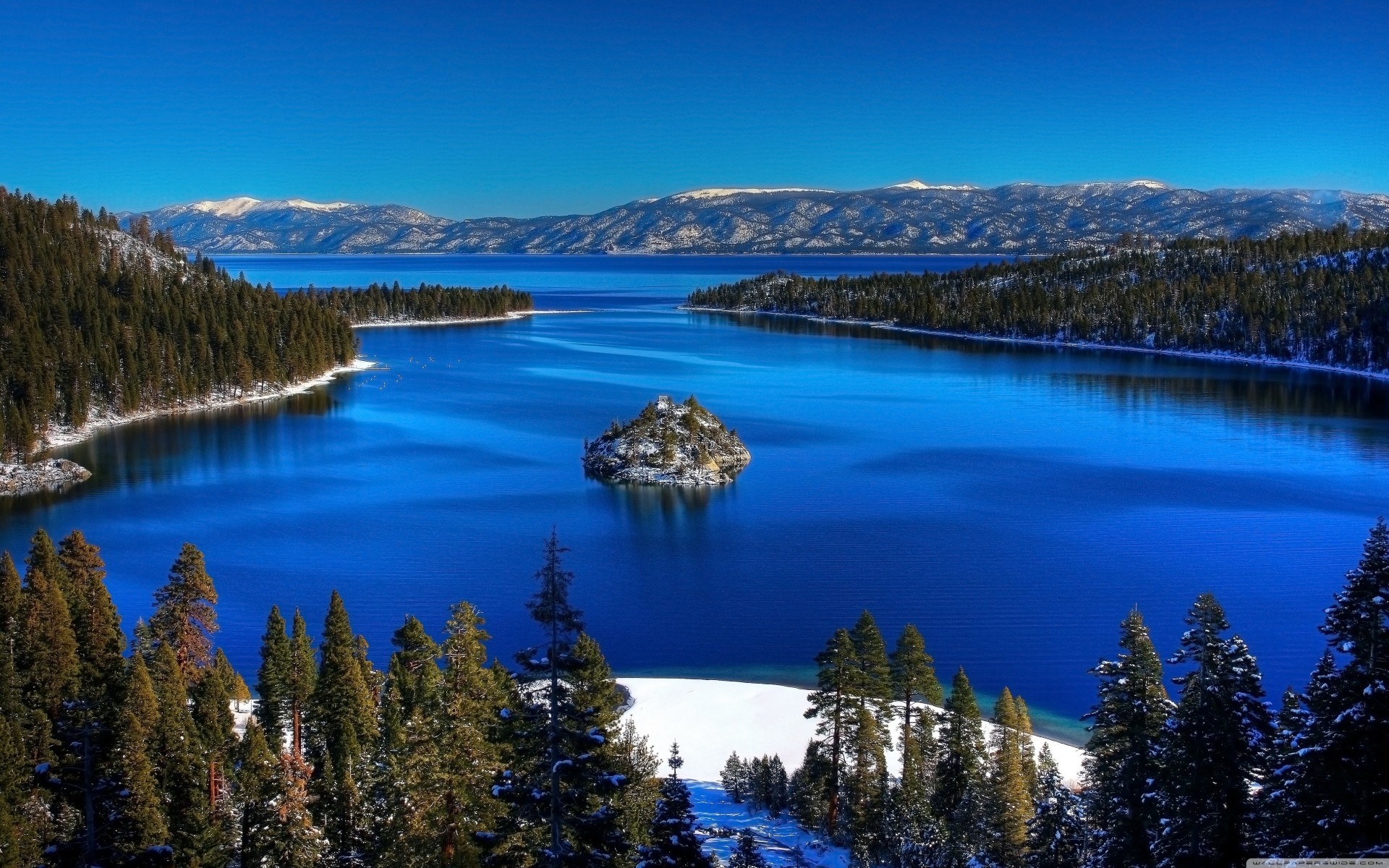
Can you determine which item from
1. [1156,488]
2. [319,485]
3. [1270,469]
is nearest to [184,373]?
[319,485]

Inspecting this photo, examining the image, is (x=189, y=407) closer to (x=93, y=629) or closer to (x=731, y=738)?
(x=93, y=629)

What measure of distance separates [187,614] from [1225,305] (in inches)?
6530

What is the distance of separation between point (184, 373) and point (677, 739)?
94.0 meters

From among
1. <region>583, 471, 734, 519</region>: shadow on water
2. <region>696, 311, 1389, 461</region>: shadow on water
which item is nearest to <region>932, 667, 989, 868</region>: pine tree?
<region>583, 471, 734, 519</region>: shadow on water

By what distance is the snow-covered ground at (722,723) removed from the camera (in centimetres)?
3084

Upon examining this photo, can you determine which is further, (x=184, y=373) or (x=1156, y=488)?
(x=184, y=373)

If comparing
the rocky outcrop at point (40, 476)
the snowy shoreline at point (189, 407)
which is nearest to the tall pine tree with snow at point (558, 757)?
the rocky outcrop at point (40, 476)

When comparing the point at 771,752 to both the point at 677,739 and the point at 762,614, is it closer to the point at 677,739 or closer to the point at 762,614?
the point at 677,739

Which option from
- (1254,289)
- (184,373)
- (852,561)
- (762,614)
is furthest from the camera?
(1254,289)

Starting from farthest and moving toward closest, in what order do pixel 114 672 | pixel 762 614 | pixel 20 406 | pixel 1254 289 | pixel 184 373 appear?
pixel 1254 289, pixel 184 373, pixel 20 406, pixel 762 614, pixel 114 672

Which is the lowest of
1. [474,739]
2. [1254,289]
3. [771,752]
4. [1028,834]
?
[771,752]

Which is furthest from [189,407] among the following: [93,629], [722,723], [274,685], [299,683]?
[722,723]

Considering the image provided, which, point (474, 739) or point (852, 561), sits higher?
point (474, 739)

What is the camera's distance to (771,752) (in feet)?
102
